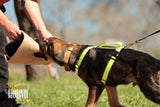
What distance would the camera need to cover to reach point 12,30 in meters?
3.10

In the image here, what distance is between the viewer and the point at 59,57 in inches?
140

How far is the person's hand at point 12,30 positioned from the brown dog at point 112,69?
50cm

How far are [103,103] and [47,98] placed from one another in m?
1.39

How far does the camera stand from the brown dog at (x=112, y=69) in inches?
112

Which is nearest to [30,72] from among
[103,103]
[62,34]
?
[103,103]

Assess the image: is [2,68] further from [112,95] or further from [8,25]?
[112,95]

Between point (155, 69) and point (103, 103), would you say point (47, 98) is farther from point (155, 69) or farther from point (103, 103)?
point (155, 69)

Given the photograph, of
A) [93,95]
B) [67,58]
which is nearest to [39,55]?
[67,58]

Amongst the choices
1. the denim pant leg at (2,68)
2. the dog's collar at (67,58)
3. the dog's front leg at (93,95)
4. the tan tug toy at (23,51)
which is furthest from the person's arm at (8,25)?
the dog's front leg at (93,95)

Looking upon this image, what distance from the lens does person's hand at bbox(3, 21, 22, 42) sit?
121 inches

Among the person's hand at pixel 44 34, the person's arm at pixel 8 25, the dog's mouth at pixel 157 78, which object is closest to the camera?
the dog's mouth at pixel 157 78

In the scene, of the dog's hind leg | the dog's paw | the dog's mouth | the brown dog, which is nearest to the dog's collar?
the brown dog

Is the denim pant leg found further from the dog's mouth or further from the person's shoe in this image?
the dog's mouth

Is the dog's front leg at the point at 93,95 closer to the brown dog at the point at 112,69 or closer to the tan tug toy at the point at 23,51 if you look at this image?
the brown dog at the point at 112,69
